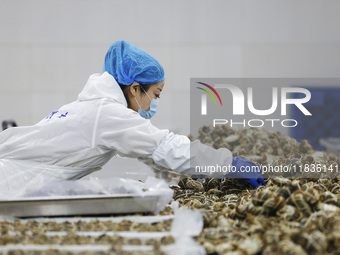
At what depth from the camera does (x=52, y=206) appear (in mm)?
1427

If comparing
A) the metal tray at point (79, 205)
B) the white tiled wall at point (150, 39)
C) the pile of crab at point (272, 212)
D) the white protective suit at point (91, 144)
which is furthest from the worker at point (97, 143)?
the white tiled wall at point (150, 39)

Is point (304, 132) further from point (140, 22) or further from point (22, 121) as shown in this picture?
point (22, 121)

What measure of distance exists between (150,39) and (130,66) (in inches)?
90.7

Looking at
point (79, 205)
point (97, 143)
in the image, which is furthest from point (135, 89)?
point (79, 205)

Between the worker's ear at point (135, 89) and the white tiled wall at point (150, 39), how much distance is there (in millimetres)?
2162

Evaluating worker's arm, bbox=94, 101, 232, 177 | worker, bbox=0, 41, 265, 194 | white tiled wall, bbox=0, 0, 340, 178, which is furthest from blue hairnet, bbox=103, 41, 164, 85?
white tiled wall, bbox=0, 0, 340, 178

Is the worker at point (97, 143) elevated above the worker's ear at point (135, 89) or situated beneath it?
situated beneath

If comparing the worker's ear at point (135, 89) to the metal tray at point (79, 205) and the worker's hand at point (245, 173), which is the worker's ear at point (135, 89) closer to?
the worker's hand at point (245, 173)

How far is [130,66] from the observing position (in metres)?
2.12

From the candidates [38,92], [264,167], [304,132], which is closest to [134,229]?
[264,167]

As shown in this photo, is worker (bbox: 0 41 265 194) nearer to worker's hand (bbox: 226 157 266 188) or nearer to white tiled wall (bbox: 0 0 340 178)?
worker's hand (bbox: 226 157 266 188)

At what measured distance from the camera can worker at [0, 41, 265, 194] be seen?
1892 millimetres

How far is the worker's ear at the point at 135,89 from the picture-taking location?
2.15 m

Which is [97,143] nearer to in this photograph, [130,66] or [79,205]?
[130,66]
